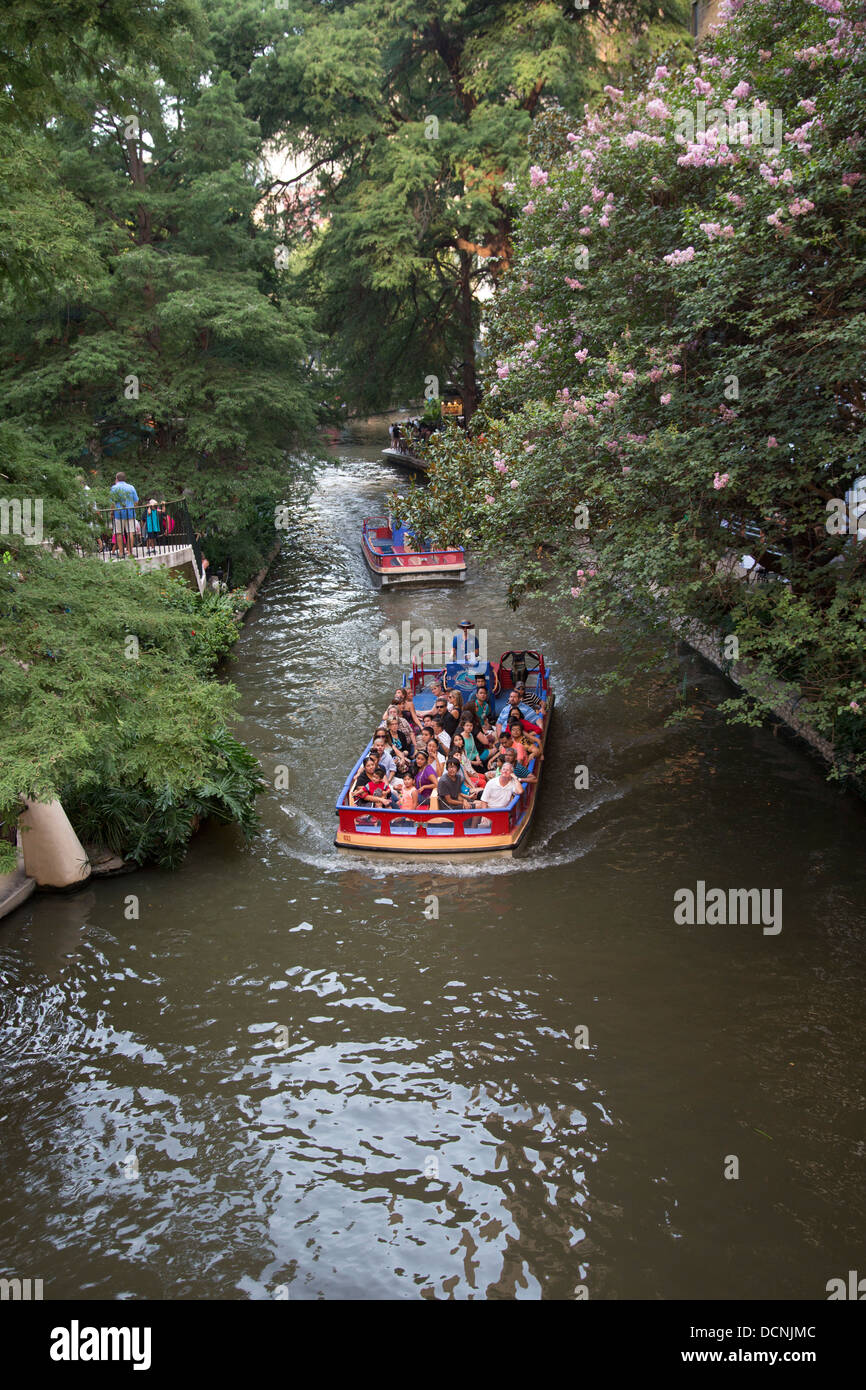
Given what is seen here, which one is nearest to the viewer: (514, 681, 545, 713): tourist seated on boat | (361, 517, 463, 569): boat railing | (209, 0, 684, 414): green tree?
(514, 681, 545, 713): tourist seated on boat

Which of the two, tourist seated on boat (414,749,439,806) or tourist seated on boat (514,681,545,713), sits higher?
tourist seated on boat (514,681,545,713)

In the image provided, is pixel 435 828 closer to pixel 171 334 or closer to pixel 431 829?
pixel 431 829

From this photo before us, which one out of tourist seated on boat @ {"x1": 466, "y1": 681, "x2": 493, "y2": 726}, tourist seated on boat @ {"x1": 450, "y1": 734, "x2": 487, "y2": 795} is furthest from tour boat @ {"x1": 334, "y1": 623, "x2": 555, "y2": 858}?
tourist seated on boat @ {"x1": 466, "y1": 681, "x2": 493, "y2": 726}

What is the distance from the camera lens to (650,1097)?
8305 mm

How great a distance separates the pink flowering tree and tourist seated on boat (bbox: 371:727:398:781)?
10.5 feet

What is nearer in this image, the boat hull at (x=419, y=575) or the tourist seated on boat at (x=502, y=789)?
the tourist seated on boat at (x=502, y=789)

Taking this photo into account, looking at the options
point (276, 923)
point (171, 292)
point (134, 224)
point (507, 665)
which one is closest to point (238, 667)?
point (507, 665)

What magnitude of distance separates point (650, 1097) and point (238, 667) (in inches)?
562

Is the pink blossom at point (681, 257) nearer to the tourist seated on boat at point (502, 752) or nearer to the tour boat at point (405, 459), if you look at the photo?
the tourist seated on boat at point (502, 752)

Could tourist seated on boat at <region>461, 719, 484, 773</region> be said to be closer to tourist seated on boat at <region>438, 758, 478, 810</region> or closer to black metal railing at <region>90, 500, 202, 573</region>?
tourist seated on boat at <region>438, 758, 478, 810</region>

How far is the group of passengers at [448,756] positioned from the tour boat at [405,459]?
2825 centimetres

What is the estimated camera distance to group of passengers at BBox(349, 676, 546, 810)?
41.6 feet

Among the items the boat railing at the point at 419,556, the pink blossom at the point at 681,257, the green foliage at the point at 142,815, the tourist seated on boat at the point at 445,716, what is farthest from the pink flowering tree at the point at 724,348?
the boat railing at the point at 419,556

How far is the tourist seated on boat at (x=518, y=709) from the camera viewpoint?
14977 mm
